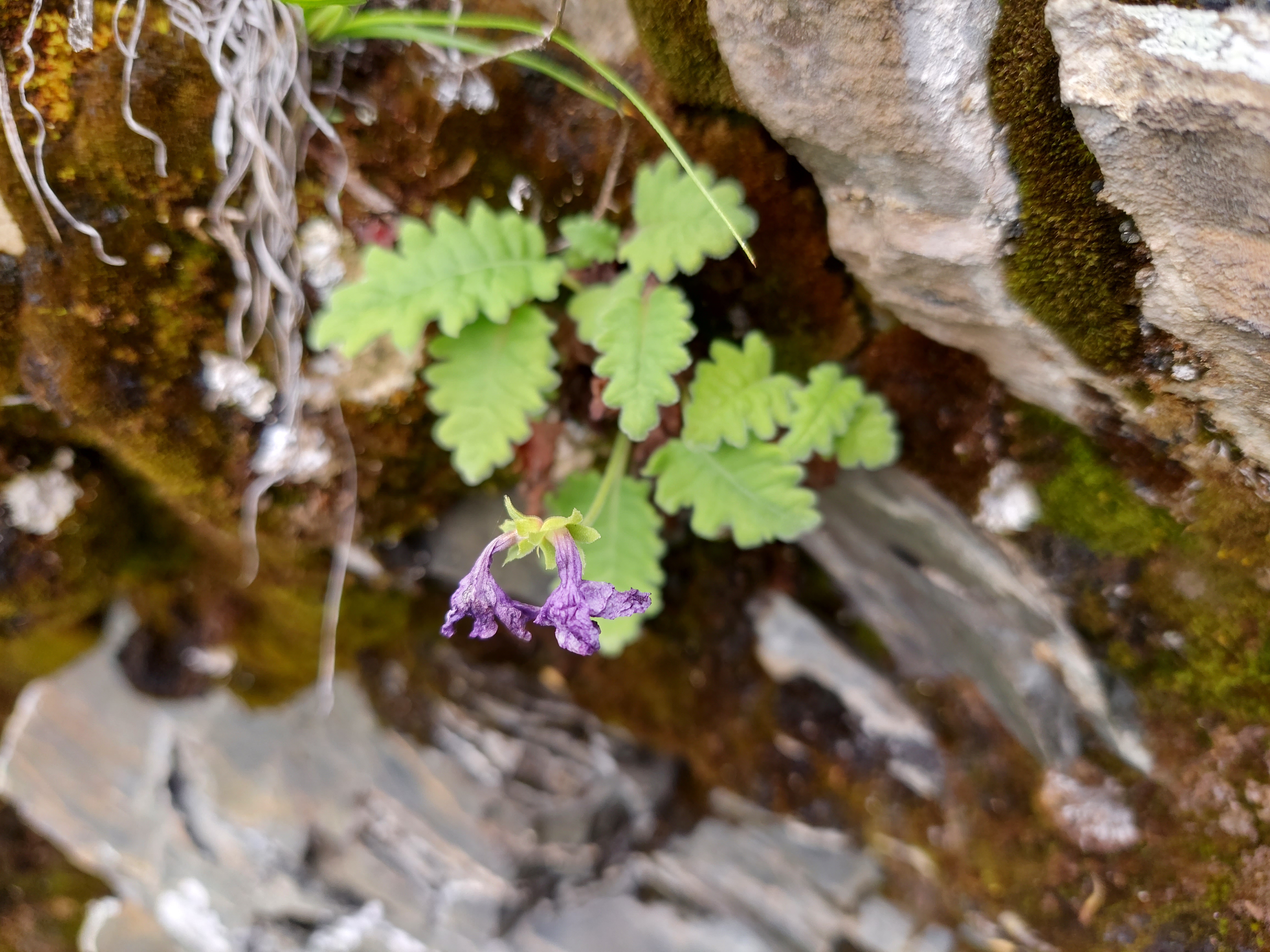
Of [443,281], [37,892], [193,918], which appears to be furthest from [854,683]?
[37,892]

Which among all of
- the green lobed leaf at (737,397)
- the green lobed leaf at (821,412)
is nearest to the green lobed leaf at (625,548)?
the green lobed leaf at (737,397)

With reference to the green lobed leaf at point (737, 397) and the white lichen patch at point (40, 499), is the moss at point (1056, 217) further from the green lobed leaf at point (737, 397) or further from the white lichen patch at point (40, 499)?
the white lichen patch at point (40, 499)

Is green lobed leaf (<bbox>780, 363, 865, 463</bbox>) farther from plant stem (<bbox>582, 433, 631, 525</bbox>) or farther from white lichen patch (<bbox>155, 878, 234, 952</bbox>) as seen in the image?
white lichen patch (<bbox>155, 878, 234, 952</bbox>)

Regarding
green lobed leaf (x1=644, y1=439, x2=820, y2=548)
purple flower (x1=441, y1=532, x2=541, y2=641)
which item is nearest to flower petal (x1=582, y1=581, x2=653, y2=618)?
purple flower (x1=441, y1=532, x2=541, y2=641)

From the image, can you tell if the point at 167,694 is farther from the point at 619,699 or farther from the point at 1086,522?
the point at 1086,522

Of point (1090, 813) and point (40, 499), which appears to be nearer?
point (1090, 813)

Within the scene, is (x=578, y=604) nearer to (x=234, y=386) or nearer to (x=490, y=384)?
(x=490, y=384)
